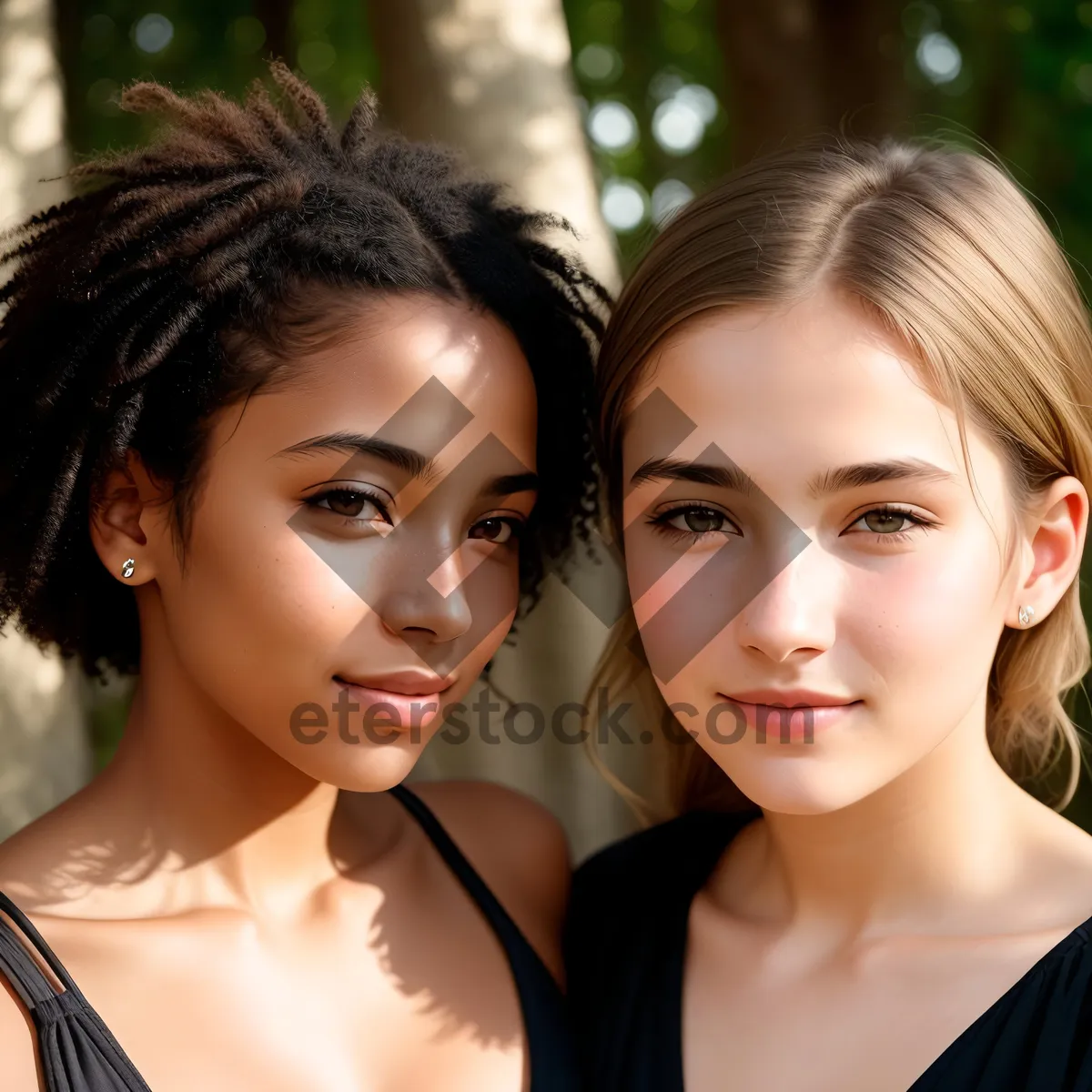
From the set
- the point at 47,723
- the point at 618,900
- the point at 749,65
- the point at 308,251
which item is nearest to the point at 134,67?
the point at 749,65

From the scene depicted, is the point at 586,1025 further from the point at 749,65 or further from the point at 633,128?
the point at 633,128

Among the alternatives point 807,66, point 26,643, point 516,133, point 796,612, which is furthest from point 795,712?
point 807,66

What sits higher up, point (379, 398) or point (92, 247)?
point (92, 247)

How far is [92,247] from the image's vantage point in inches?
79.5

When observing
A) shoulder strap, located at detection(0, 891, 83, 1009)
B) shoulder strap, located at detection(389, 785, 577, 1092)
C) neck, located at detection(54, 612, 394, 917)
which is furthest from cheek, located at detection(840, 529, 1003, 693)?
shoulder strap, located at detection(0, 891, 83, 1009)

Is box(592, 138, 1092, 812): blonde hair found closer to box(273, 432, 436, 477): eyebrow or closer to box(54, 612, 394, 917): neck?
box(273, 432, 436, 477): eyebrow

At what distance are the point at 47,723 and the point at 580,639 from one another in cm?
138

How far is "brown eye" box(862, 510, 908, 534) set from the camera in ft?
5.99

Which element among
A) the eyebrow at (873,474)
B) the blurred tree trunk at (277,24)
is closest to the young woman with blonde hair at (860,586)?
the eyebrow at (873,474)

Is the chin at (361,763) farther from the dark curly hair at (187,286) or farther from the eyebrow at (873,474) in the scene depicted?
the eyebrow at (873,474)

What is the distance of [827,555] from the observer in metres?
1.81

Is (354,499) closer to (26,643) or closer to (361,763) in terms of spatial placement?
(361,763)

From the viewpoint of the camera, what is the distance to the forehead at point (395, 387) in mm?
1919

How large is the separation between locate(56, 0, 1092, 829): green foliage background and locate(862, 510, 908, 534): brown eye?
6.82 ft
